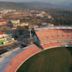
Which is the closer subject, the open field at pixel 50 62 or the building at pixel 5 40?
the open field at pixel 50 62

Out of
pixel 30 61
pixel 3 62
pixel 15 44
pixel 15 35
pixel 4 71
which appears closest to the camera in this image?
pixel 4 71

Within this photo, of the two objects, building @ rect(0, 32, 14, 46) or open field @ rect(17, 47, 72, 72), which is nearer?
open field @ rect(17, 47, 72, 72)

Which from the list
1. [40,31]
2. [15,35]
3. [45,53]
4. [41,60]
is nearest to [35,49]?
[45,53]

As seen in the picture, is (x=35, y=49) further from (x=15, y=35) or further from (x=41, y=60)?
(x=15, y=35)

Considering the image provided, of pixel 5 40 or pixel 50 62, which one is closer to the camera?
pixel 50 62

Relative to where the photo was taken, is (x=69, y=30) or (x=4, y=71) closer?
(x=4, y=71)

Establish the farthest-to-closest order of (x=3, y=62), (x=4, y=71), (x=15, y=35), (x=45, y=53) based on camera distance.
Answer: (x=15, y=35) < (x=45, y=53) < (x=3, y=62) < (x=4, y=71)

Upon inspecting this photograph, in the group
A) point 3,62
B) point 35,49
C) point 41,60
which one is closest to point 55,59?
point 41,60
